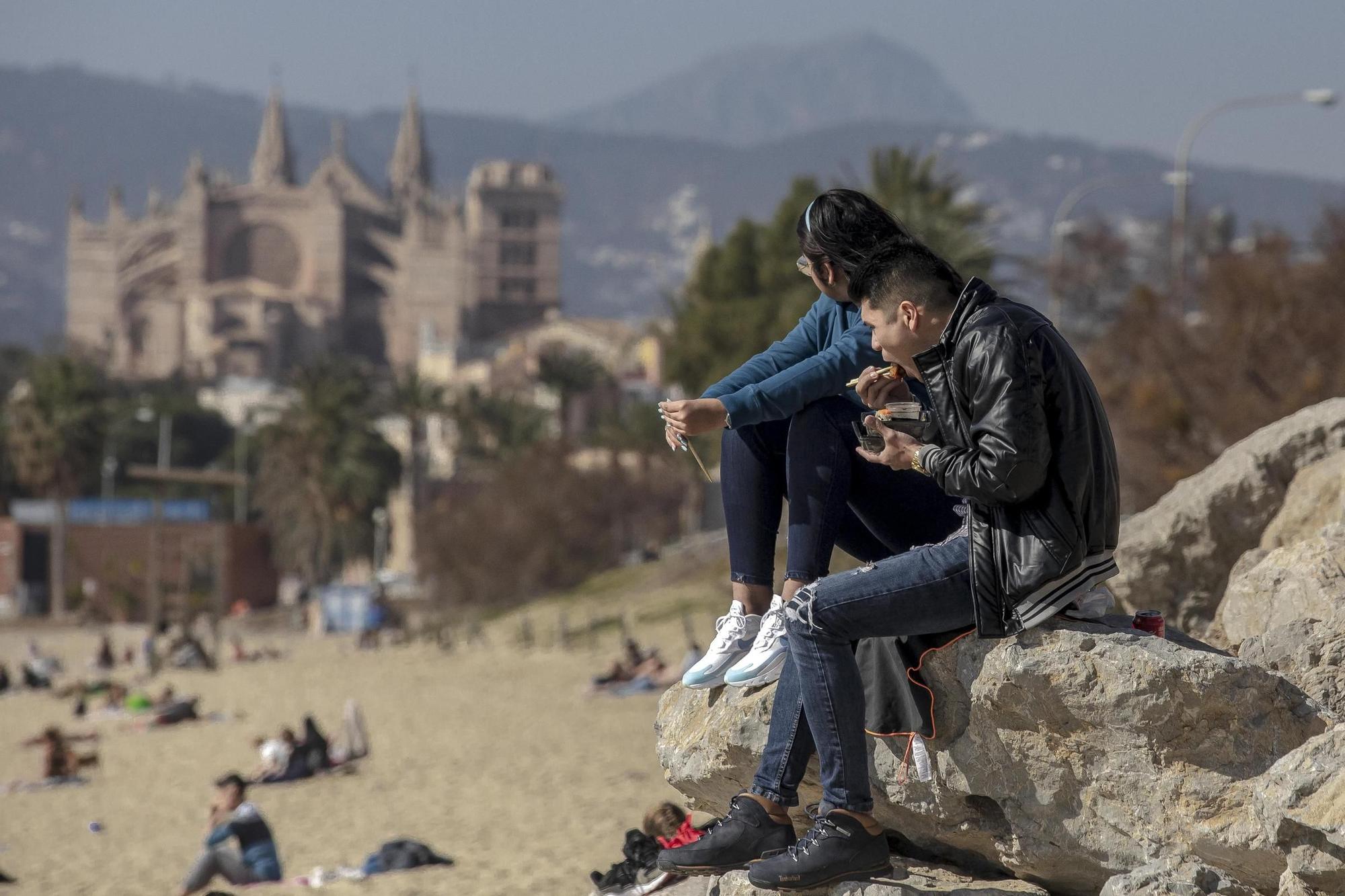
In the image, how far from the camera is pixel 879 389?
189 inches

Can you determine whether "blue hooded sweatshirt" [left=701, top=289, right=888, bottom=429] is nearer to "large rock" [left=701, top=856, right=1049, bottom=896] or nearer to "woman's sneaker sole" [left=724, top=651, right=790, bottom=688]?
"woman's sneaker sole" [left=724, top=651, right=790, bottom=688]

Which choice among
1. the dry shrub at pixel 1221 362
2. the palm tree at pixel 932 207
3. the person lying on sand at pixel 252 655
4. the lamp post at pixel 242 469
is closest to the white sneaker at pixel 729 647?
the dry shrub at pixel 1221 362

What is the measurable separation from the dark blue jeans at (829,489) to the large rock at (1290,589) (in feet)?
3.78

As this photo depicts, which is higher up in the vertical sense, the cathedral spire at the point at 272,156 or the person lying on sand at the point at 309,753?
the cathedral spire at the point at 272,156

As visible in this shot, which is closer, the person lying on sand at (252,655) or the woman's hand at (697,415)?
the woman's hand at (697,415)

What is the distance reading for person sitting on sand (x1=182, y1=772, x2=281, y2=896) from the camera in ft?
35.4

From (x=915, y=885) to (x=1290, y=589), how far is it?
1.58 m

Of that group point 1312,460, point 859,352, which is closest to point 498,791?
point 1312,460

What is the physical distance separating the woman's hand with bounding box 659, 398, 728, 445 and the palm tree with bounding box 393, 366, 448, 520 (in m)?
52.5

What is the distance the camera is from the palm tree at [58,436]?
58.2 metres

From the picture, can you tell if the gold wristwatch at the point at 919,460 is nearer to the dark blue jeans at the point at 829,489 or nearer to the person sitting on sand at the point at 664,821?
the dark blue jeans at the point at 829,489

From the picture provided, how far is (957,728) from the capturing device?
4.64 m

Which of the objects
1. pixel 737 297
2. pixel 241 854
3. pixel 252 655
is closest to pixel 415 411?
pixel 737 297

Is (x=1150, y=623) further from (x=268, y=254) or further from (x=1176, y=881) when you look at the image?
(x=268, y=254)
